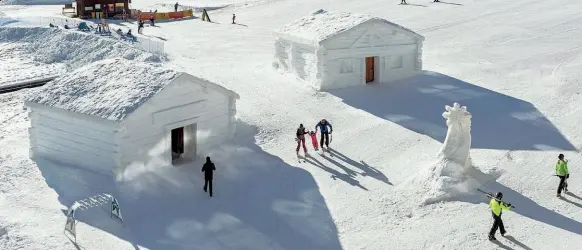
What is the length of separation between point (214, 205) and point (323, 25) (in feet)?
43.2

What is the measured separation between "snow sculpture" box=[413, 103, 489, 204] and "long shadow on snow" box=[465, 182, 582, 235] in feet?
1.34

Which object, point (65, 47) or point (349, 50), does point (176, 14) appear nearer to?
point (65, 47)

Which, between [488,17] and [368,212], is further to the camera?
[488,17]

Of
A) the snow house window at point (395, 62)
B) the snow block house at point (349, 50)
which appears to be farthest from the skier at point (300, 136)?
the snow house window at point (395, 62)

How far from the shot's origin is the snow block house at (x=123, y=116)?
19.4 meters

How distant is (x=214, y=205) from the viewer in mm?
18359

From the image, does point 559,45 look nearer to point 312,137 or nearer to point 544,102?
point 544,102

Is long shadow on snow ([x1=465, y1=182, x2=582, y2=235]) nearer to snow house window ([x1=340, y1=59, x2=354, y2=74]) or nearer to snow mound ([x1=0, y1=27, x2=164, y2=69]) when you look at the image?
snow house window ([x1=340, y1=59, x2=354, y2=74])

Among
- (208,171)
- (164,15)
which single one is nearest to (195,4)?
(164,15)

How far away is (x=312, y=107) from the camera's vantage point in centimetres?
2644

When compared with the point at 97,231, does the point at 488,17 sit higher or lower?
higher

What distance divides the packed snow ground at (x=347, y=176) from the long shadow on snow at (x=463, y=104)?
74mm

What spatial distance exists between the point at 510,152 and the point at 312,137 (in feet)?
19.1

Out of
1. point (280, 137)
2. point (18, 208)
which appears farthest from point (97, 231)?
point (280, 137)
